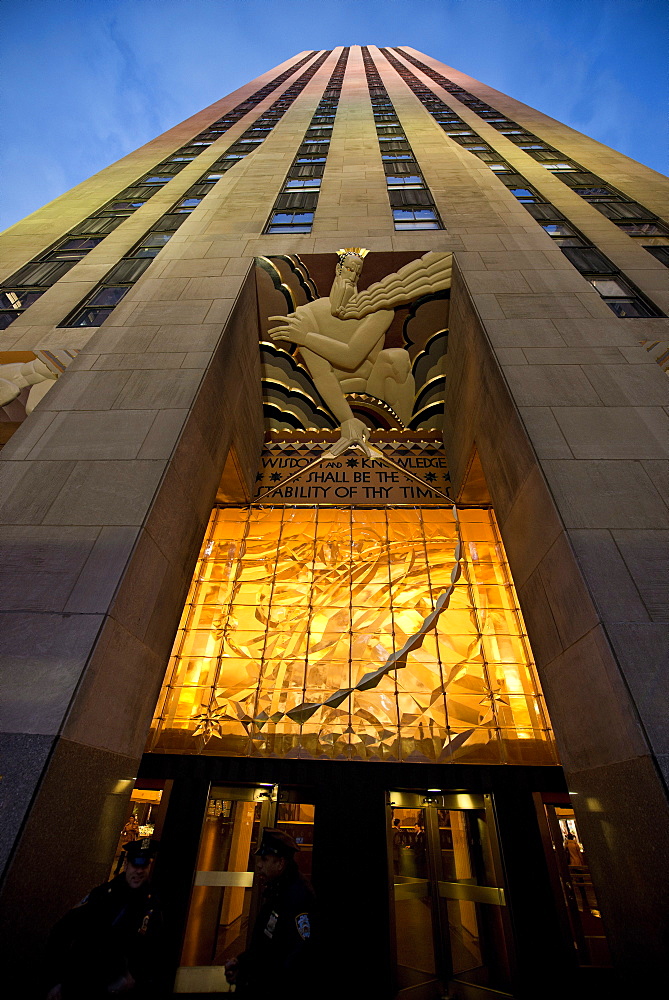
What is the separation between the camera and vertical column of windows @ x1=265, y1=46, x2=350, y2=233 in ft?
38.5

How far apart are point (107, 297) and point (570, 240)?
11.8m

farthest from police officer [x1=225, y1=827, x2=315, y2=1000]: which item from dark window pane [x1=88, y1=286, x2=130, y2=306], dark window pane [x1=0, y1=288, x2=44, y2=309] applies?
dark window pane [x1=0, y1=288, x2=44, y2=309]

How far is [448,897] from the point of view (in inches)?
278

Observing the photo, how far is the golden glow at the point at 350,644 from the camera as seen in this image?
770cm

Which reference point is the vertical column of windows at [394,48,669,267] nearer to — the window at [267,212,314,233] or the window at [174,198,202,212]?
the window at [267,212,314,233]

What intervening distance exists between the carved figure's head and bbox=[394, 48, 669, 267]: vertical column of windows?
786 centimetres

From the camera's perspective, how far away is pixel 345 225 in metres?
11.0

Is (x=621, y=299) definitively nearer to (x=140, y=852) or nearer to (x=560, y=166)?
(x=560, y=166)

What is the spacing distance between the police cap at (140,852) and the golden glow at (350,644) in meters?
4.18

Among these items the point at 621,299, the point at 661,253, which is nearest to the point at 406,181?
the point at 661,253

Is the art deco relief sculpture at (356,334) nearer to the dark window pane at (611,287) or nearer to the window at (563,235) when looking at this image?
the dark window pane at (611,287)

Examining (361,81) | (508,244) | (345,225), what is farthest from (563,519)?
(361,81)

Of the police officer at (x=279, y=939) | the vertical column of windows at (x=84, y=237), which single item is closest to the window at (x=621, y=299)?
the police officer at (x=279, y=939)

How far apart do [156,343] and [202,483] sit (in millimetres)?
2622
